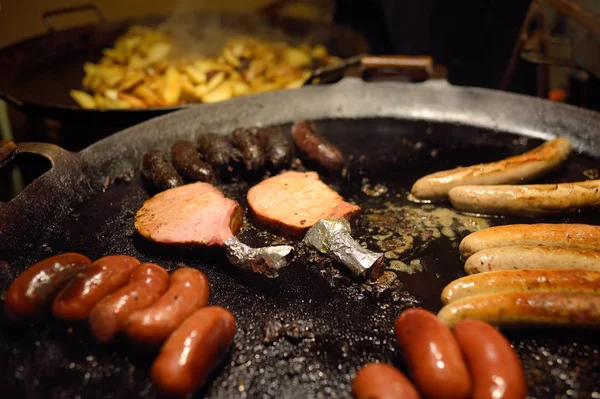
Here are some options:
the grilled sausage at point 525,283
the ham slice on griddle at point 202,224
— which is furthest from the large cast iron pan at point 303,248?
the grilled sausage at point 525,283

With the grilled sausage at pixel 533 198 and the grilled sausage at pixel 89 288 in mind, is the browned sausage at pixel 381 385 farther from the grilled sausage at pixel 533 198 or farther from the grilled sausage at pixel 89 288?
the grilled sausage at pixel 533 198

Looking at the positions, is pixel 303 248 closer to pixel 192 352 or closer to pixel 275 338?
pixel 275 338

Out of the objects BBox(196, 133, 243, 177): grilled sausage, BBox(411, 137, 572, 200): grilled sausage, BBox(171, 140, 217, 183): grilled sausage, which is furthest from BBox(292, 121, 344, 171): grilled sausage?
BBox(171, 140, 217, 183): grilled sausage

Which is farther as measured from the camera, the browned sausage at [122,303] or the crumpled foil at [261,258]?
the crumpled foil at [261,258]

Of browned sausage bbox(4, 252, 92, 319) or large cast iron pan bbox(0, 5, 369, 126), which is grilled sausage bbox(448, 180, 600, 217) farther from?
large cast iron pan bbox(0, 5, 369, 126)

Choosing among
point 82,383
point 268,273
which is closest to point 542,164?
point 268,273

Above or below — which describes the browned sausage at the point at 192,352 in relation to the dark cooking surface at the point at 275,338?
above

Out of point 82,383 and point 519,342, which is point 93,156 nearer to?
point 82,383

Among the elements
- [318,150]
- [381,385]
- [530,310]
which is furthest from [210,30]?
[381,385]
